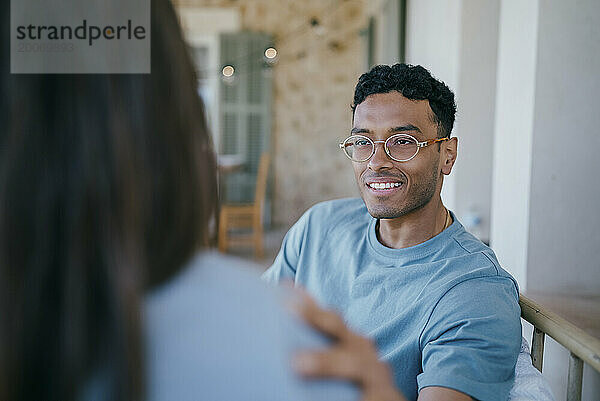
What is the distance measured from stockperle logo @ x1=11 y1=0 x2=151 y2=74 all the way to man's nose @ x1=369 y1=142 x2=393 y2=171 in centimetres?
99

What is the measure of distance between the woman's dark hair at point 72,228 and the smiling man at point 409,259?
0.70m

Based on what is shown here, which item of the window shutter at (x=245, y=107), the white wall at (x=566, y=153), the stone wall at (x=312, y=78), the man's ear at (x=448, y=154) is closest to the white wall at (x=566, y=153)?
the white wall at (x=566, y=153)

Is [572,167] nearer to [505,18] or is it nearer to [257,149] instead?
[505,18]

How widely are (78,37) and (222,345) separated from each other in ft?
0.87

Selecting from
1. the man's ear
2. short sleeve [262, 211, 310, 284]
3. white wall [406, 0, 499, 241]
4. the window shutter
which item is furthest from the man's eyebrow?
the window shutter

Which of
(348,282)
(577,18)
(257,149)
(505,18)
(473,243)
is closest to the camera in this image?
(473,243)

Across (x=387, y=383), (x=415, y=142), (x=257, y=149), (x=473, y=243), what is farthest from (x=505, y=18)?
(x=257, y=149)

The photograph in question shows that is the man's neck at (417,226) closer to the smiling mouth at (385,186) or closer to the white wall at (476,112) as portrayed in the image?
the smiling mouth at (385,186)

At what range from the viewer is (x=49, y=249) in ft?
1.54

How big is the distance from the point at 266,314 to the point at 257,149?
666 centimetres

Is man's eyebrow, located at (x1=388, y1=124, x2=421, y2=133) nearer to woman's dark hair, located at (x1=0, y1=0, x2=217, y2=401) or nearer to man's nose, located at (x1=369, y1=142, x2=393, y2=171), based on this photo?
man's nose, located at (x1=369, y1=142, x2=393, y2=171)

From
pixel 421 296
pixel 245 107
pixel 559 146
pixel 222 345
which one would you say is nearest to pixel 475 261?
pixel 421 296

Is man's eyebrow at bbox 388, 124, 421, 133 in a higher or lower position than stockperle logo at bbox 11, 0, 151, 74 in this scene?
lower

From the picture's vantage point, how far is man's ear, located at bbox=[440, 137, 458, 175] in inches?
59.0
